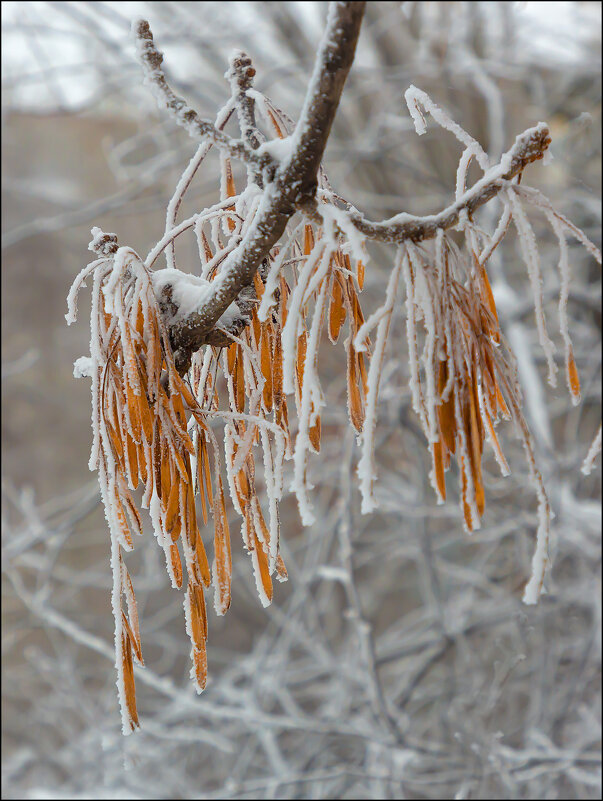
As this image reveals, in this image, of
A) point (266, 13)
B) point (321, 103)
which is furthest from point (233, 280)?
point (266, 13)

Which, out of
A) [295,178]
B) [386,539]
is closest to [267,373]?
[295,178]

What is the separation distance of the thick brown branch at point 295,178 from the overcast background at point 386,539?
2.99 ft

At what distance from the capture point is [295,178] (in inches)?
13.5

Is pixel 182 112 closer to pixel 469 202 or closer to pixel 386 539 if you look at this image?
pixel 469 202

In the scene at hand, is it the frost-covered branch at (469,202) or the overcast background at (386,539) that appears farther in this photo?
the overcast background at (386,539)

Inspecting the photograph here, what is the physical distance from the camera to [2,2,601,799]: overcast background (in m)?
1.57

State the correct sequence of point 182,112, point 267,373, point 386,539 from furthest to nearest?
point 386,539, point 267,373, point 182,112

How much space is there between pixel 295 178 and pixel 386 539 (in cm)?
173

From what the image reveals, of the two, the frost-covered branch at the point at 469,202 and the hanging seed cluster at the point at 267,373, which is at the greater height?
the frost-covered branch at the point at 469,202

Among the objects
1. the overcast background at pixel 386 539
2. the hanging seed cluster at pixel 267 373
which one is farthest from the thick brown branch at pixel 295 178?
the overcast background at pixel 386 539

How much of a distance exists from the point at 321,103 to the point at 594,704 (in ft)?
6.25

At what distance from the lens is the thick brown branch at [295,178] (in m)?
0.30

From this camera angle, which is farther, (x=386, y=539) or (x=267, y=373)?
(x=386, y=539)

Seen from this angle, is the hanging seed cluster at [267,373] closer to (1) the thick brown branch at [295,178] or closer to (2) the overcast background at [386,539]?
(1) the thick brown branch at [295,178]
